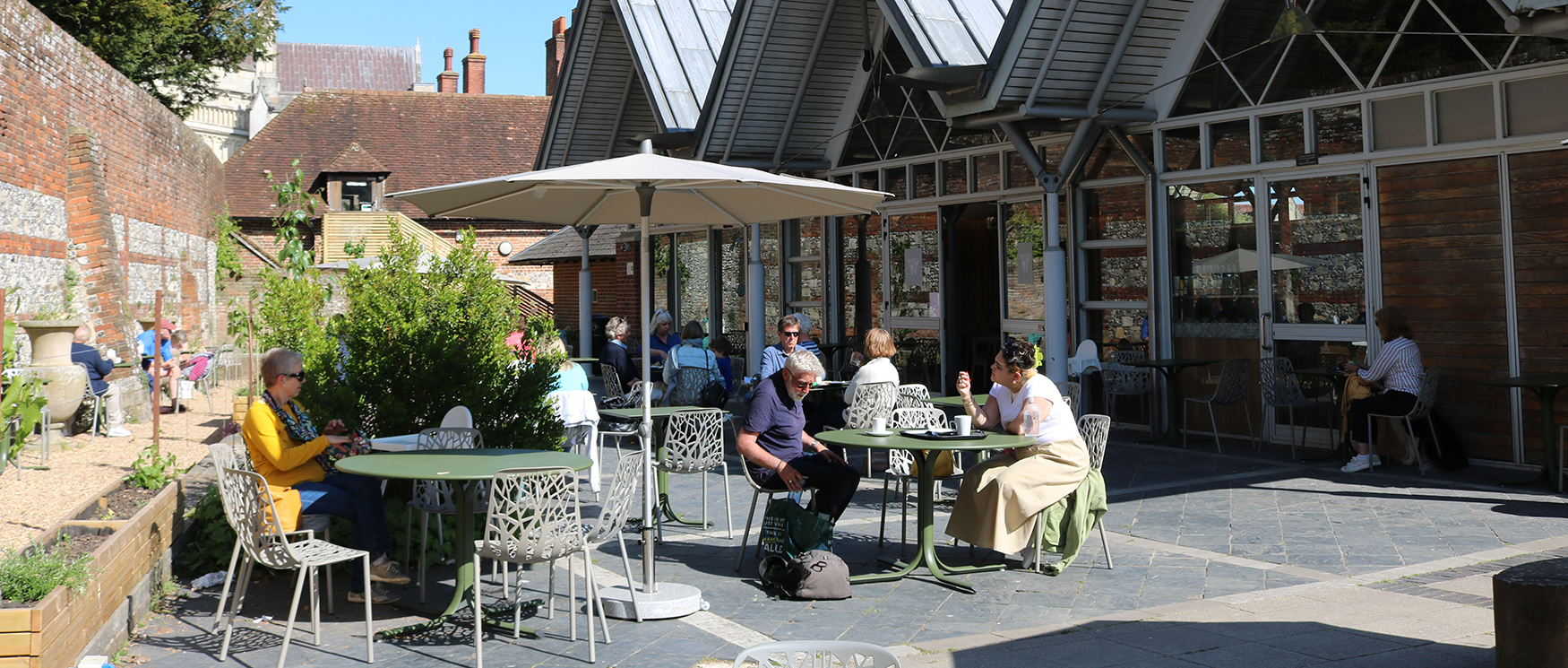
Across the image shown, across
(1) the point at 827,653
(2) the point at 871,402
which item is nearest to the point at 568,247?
(2) the point at 871,402

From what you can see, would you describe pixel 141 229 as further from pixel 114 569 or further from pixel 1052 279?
pixel 114 569

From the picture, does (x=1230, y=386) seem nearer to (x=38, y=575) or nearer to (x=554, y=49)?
(x=38, y=575)

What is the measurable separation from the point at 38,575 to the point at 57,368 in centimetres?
787

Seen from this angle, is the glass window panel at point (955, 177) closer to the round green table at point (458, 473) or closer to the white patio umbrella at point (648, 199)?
the white patio umbrella at point (648, 199)

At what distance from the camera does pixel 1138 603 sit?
5.30 meters

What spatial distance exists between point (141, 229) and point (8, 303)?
612cm

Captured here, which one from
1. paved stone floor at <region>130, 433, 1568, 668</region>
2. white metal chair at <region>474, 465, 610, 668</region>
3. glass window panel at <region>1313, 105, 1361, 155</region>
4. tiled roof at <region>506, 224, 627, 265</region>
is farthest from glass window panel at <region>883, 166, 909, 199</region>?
white metal chair at <region>474, 465, 610, 668</region>

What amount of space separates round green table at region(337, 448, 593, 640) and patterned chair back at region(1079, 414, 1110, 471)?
2.69 meters

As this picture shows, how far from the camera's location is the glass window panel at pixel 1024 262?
12289 millimetres

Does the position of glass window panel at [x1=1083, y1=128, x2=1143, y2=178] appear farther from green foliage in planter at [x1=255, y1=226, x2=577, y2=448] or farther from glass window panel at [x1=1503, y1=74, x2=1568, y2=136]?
green foliage in planter at [x1=255, y1=226, x2=577, y2=448]

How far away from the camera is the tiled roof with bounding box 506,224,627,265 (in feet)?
80.8

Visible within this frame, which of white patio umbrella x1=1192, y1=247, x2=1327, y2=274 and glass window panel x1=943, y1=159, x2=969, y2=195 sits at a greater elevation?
glass window panel x1=943, y1=159, x2=969, y2=195

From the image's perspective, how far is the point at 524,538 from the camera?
15.1 feet

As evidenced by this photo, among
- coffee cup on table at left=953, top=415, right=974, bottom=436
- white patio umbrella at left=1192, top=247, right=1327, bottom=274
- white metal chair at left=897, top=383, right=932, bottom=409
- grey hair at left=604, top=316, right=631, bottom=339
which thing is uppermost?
white patio umbrella at left=1192, top=247, right=1327, bottom=274
